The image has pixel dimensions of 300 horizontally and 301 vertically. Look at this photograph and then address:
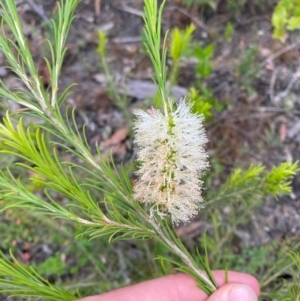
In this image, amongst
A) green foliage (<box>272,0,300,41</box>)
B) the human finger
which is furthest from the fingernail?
green foliage (<box>272,0,300,41</box>)

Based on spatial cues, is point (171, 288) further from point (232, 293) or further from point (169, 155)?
point (169, 155)

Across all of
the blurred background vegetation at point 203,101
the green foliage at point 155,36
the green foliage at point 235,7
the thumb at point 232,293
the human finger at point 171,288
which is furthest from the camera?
the green foliage at point 235,7

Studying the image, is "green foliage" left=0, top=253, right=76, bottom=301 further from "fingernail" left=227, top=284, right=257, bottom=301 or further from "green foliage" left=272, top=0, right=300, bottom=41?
"green foliage" left=272, top=0, right=300, bottom=41

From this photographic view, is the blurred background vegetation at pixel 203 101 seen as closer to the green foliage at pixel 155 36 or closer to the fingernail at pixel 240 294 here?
the fingernail at pixel 240 294

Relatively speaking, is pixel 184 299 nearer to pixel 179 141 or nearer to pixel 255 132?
pixel 179 141

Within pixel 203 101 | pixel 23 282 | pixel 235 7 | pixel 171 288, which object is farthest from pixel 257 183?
pixel 235 7

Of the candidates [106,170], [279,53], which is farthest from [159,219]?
[279,53]

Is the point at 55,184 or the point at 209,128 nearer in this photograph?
the point at 55,184

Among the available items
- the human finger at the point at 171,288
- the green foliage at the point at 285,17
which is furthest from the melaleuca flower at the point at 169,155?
the green foliage at the point at 285,17
